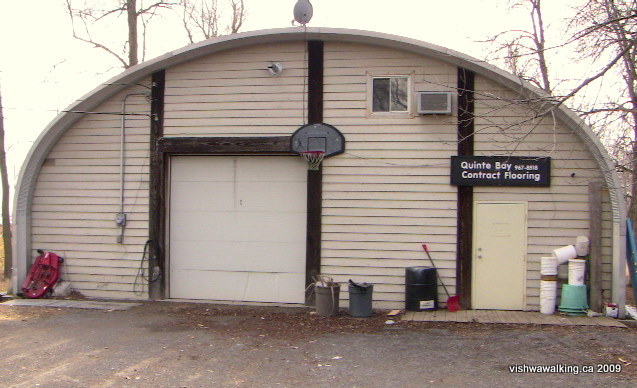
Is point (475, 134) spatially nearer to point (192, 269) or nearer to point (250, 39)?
point (250, 39)

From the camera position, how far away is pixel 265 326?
9.90 m

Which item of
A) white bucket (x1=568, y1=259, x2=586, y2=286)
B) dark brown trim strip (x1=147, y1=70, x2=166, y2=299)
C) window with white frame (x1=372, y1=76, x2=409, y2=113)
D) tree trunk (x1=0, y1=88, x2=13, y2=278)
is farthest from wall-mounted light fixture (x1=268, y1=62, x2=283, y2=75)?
tree trunk (x1=0, y1=88, x2=13, y2=278)

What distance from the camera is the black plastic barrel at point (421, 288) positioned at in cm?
1073

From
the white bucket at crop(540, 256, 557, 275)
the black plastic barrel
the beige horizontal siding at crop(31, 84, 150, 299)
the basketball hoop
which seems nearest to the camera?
the white bucket at crop(540, 256, 557, 275)

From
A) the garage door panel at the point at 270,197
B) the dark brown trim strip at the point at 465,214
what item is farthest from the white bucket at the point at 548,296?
the garage door panel at the point at 270,197

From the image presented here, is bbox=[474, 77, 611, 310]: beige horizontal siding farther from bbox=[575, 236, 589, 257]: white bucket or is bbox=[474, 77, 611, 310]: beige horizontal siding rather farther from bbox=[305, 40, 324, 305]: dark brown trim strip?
bbox=[305, 40, 324, 305]: dark brown trim strip

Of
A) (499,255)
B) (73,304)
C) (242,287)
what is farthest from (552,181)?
(73,304)

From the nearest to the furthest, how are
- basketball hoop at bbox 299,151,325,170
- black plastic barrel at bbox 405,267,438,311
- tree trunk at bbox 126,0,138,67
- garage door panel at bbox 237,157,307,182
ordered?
black plastic barrel at bbox 405,267,438,311 → basketball hoop at bbox 299,151,325,170 → garage door panel at bbox 237,157,307,182 → tree trunk at bbox 126,0,138,67

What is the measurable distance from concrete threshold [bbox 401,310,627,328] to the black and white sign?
210 cm

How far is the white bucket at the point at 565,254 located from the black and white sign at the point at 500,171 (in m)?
1.07

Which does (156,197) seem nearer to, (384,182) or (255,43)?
(255,43)

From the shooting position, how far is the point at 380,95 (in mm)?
11391

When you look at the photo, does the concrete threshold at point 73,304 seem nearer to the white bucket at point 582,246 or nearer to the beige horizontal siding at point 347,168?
the beige horizontal siding at point 347,168

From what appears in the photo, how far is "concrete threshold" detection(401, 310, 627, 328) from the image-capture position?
992cm
